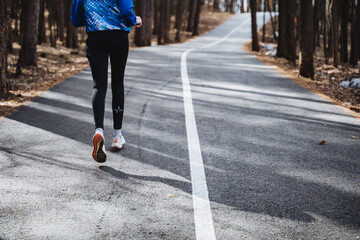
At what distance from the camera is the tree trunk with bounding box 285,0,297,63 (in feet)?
67.3

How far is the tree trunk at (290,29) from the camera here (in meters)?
20.5

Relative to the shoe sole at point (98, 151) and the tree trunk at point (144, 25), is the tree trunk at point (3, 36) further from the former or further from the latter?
the tree trunk at point (144, 25)

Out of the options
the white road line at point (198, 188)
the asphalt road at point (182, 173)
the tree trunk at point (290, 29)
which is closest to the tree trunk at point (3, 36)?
the asphalt road at point (182, 173)

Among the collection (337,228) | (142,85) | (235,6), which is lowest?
(337,228)

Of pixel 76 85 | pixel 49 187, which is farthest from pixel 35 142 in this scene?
pixel 76 85

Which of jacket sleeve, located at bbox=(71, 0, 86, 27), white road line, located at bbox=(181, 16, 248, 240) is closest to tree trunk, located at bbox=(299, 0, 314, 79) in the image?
white road line, located at bbox=(181, 16, 248, 240)

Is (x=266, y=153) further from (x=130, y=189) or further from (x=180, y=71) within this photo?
(x=180, y=71)

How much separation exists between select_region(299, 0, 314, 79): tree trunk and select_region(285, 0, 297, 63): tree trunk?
602 centimetres

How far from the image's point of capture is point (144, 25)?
96.3 ft

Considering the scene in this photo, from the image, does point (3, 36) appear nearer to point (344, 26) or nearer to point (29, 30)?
point (29, 30)

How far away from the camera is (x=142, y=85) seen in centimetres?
1077

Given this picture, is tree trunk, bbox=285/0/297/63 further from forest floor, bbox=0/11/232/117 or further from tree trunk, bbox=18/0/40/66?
tree trunk, bbox=18/0/40/66

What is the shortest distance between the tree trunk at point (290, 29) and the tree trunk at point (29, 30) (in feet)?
39.6

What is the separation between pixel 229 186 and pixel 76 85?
7.33 metres
